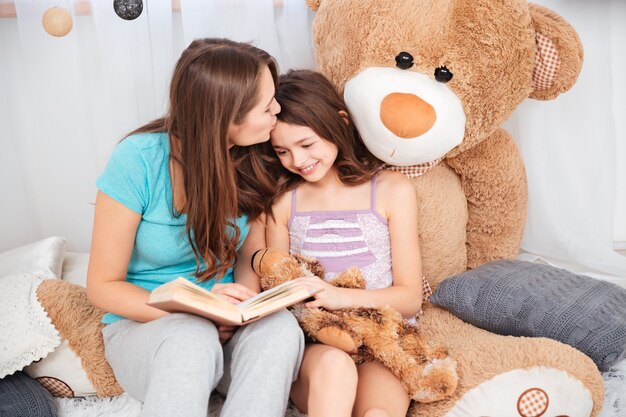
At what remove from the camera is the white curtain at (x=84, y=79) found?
1680 mm

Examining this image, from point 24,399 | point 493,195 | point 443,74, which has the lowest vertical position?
point 24,399

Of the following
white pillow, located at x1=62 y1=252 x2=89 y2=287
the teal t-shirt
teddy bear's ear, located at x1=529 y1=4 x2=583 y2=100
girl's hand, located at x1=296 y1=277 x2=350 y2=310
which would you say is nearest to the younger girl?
girl's hand, located at x1=296 y1=277 x2=350 y2=310

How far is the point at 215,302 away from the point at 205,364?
0.09 metres

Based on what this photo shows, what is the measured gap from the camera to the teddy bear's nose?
1303mm

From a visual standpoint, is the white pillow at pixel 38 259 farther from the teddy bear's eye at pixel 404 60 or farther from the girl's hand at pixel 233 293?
the teddy bear's eye at pixel 404 60

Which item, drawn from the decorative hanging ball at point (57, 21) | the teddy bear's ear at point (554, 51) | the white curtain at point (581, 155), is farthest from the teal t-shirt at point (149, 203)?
the white curtain at point (581, 155)

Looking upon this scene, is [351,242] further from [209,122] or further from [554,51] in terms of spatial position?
[554,51]

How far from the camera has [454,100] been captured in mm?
1350

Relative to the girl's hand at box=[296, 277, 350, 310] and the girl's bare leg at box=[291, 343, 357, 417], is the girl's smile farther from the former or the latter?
the girl's bare leg at box=[291, 343, 357, 417]

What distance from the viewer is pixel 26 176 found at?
1796 millimetres

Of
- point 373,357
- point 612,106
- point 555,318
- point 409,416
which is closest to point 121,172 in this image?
point 373,357

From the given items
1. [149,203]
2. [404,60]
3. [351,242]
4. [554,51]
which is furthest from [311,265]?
[554,51]

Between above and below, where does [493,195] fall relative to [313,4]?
below

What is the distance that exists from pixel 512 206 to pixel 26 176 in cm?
121
